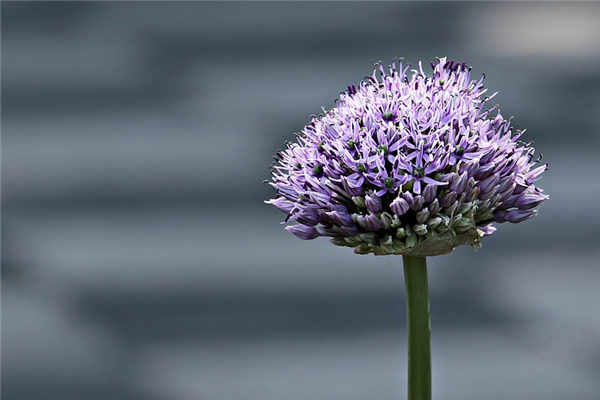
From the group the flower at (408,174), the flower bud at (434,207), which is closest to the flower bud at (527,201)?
the flower at (408,174)

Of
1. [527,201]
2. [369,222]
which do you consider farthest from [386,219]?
[527,201]

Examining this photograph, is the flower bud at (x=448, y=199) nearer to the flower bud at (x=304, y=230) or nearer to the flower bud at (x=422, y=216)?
the flower bud at (x=422, y=216)

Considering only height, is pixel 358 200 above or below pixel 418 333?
above

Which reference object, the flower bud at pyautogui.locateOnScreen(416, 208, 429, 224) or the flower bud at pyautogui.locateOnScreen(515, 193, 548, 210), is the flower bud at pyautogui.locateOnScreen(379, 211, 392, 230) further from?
the flower bud at pyautogui.locateOnScreen(515, 193, 548, 210)

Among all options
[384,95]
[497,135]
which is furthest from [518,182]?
[384,95]

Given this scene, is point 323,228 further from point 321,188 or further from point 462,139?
point 462,139

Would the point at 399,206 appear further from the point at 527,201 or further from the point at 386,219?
the point at 527,201

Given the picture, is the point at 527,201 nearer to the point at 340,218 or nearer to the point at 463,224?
the point at 463,224
